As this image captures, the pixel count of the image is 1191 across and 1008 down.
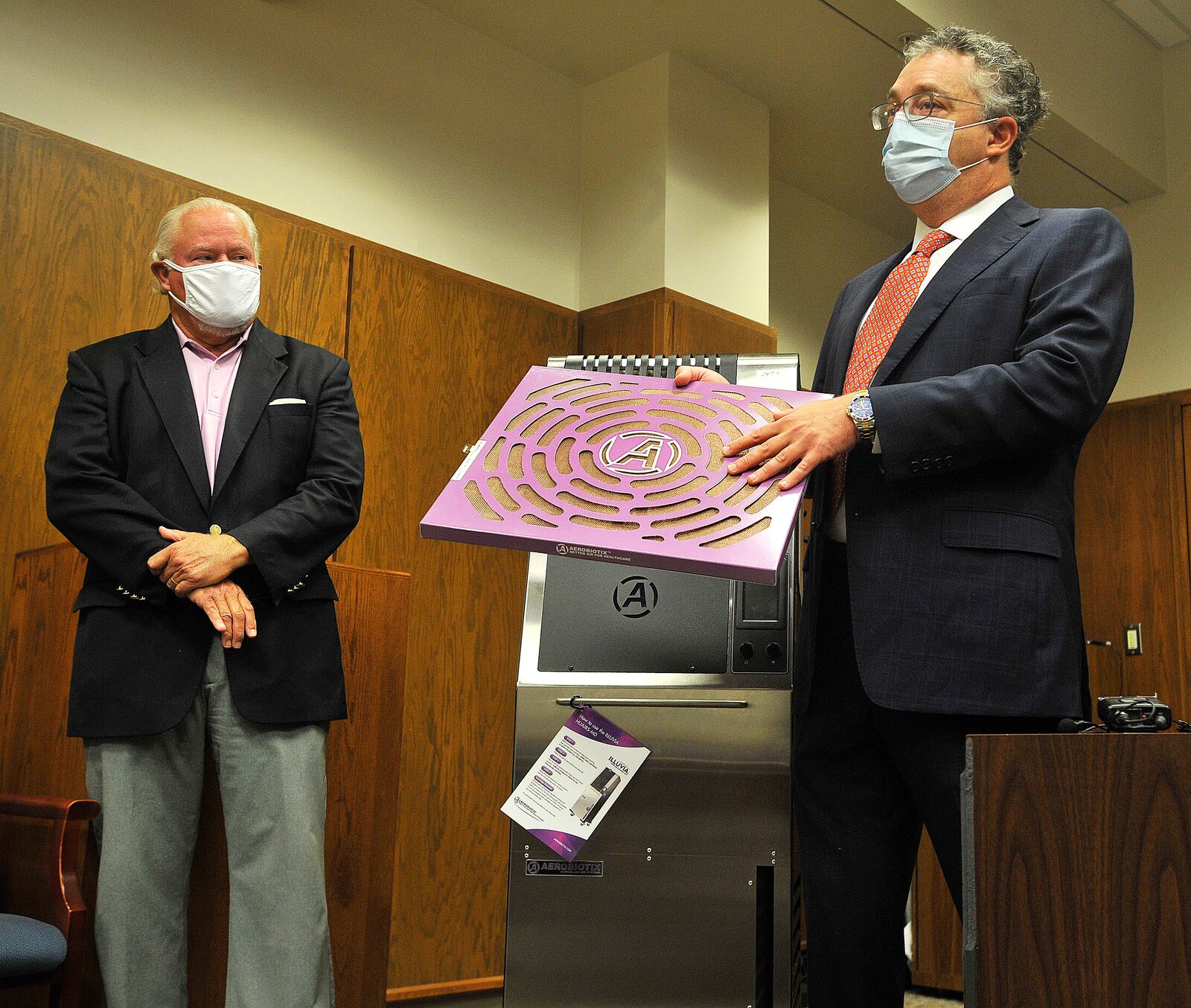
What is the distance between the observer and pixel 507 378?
161 inches

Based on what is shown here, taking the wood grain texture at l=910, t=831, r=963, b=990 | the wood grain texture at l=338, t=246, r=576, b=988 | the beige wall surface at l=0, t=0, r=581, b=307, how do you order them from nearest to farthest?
the beige wall surface at l=0, t=0, r=581, b=307 → the wood grain texture at l=338, t=246, r=576, b=988 → the wood grain texture at l=910, t=831, r=963, b=990

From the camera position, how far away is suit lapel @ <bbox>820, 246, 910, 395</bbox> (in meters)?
1.84

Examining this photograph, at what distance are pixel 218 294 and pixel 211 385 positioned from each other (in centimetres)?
17

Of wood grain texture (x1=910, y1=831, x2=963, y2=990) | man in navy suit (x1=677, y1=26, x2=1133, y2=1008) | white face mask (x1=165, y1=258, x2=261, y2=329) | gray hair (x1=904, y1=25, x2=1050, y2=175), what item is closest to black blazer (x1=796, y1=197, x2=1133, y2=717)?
man in navy suit (x1=677, y1=26, x2=1133, y2=1008)

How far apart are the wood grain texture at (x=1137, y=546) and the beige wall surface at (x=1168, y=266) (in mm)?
131

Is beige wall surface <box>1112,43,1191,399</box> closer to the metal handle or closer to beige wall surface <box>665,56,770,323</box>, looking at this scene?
beige wall surface <box>665,56,770,323</box>

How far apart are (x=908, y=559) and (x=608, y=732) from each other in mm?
711

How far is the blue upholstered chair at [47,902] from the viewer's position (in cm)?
184

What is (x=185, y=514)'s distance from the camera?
81.7 inches

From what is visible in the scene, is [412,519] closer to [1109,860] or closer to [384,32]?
[384,32]

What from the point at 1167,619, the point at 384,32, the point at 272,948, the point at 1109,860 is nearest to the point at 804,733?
Result: the point at 1109,860

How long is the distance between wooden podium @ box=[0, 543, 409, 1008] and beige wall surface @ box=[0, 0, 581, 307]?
4.49 feet

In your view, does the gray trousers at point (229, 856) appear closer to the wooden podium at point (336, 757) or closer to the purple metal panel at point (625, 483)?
the wooden podium at point (336, 757)

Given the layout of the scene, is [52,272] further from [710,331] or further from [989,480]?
[989,480]
